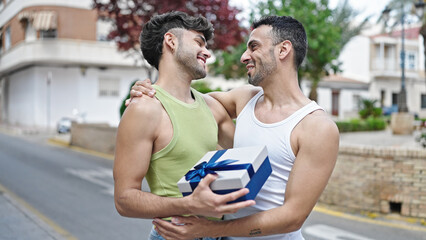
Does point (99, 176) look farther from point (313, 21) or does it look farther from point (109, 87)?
point (109, 87)

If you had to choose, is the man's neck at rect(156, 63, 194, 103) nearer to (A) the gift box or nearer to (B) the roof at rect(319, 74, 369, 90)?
(A) the gift box

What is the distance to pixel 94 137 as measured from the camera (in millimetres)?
15516

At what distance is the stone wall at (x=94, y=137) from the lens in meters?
14.6

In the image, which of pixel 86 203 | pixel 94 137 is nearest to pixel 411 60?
pixel 94 137

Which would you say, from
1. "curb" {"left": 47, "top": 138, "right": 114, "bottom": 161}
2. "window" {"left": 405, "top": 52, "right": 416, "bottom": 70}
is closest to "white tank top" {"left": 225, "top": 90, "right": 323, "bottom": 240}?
"curb" {"left": 47, "top": 138, "right": 114, "bottom": 161}

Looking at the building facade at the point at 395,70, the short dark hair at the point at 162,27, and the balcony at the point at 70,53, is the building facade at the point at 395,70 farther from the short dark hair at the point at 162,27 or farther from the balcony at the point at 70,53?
the short dark hair at the point at 162,27

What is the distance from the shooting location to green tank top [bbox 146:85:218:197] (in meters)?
1.94

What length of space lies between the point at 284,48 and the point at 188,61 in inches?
17.8

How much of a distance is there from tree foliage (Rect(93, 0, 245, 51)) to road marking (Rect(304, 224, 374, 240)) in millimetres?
9392

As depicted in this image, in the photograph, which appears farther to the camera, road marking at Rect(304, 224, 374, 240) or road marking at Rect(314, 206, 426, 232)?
road marking at Rect(314, 206, 426, 232)

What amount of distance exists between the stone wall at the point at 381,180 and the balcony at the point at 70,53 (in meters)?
20.3

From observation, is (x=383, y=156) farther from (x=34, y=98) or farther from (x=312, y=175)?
(x=34, y=98)

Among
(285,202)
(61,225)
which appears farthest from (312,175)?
(61,225)

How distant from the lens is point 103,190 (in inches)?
343
